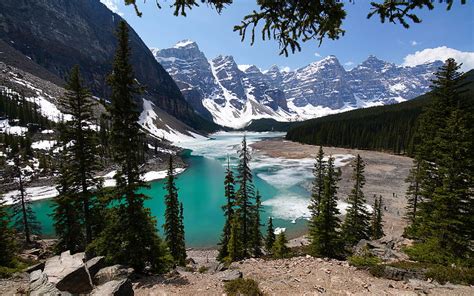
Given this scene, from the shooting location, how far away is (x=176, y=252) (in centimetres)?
2342

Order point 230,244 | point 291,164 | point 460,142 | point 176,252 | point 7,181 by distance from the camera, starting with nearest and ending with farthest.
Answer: point 460,142 → point 230,244 → point 176,252 → point 7,181 → point 291,164

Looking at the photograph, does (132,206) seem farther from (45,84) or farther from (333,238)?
Result: (45,84)

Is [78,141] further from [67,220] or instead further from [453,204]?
[453,204]

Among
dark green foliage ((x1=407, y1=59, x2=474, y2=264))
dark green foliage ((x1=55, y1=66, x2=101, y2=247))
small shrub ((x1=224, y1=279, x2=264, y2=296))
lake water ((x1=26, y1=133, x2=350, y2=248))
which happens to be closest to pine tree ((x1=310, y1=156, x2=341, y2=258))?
dark green foliage ((x1=407, y1=59, x2=474, y2=264))

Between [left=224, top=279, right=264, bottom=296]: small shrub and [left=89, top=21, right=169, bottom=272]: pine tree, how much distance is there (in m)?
5.00

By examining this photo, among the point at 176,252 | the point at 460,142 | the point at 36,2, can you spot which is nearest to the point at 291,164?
the point at 176,252

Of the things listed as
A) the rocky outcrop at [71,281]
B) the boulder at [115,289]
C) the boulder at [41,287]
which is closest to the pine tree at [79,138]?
the rocky outcrop at [71,281]

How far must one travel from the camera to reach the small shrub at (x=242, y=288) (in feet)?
27.8

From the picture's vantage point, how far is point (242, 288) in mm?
8961

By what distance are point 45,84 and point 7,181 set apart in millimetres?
110928

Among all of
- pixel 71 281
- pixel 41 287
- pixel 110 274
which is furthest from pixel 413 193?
pixel 41 287

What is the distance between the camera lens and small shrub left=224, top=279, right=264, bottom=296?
848cm

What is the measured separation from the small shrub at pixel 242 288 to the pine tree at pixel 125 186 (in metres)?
5.00

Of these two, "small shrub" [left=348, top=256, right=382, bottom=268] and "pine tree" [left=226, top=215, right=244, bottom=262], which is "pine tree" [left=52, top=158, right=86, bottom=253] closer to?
"pine tree" [left=226, top=215, right=244, bottom=262]
